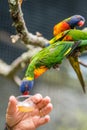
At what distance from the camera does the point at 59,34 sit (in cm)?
92

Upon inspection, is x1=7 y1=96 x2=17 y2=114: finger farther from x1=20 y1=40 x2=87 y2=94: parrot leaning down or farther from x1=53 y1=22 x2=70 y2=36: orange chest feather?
x1=53 y1=22 x2=70 y2=36: orange chest feather

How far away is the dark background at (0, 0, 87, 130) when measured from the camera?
1.91 m

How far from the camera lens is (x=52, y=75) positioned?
2094 millimetres

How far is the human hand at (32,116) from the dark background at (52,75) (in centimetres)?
82

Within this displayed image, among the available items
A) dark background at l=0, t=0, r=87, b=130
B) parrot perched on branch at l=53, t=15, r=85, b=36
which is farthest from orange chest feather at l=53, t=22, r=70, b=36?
dark background at l=0, t=0, r=87, b=130

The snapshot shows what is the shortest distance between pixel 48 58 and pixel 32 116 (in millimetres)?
289

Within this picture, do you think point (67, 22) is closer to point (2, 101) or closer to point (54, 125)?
point (2, 101)

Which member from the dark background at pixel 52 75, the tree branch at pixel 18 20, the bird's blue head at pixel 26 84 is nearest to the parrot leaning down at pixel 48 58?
the bird's blue head at pixel 26 84

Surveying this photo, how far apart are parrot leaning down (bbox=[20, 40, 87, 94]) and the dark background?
97 centimetres

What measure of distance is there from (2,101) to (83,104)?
494 mm

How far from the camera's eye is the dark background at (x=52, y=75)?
6.26 feet

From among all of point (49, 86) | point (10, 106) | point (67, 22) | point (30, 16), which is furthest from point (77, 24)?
point (49, 86)

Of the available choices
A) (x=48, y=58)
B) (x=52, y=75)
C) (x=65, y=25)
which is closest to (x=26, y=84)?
(x=48, y=58)

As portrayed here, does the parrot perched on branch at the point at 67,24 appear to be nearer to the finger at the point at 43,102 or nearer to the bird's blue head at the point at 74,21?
the bird's blue head at the point at 74,21
